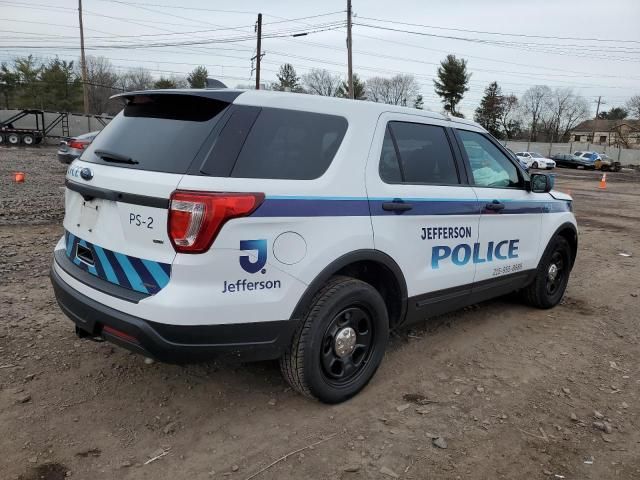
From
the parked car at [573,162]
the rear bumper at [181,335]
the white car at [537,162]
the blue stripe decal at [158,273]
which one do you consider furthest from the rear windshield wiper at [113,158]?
the parked car at [573,162]

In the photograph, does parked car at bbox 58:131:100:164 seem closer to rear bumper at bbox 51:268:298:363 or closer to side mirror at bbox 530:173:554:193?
side mirror at bbox 530:173:554:193

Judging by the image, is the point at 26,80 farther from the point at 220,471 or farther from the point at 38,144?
the point at 220,471

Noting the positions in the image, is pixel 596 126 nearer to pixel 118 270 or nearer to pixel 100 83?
pixel 100 83

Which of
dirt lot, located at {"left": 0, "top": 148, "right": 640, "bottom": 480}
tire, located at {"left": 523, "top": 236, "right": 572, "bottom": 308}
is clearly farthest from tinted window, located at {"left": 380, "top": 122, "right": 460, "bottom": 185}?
tire, located at {"left": 523, "top": 236, "right": 572, "bottom": 308}

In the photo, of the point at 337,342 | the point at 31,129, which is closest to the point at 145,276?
the point at 337,342

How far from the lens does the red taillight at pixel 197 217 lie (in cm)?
254

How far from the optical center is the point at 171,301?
8.41 feet

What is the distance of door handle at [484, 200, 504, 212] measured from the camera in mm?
4168

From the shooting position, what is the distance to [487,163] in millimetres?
4406

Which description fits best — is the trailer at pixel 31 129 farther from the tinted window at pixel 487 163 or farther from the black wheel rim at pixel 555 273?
the tinted window at pixel 487 163

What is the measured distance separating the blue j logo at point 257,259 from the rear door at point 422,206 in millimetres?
826

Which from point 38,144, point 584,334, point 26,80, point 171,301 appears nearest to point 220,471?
point 171,301

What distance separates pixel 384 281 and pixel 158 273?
1.57 meters

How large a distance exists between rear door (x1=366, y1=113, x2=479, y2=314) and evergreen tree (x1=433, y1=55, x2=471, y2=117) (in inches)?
2784
